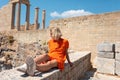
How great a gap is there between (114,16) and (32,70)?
28.0ft

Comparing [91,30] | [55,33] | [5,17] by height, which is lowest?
[55,33]

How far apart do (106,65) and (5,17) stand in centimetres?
2668

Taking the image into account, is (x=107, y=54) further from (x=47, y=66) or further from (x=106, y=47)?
(x=47, y=66)

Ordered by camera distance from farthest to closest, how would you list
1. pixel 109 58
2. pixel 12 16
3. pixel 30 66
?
pixel 12 16 → pixel 109 58 → pixel 30 66

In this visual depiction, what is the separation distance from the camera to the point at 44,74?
4.04m

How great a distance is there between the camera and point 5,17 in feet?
100

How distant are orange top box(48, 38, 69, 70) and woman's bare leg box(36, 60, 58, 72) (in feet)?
0.57

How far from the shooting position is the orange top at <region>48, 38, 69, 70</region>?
15.4ft

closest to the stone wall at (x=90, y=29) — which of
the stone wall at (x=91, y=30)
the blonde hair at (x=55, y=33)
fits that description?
the stone wall at (x=91, y=30)

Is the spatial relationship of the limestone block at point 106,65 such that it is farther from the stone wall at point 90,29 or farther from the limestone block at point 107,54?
the stone wall at point 90,29

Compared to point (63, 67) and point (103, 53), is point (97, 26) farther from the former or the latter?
point (63, 67)

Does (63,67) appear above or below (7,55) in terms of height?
above

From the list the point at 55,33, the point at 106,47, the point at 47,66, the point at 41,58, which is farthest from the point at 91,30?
the point at 47,66

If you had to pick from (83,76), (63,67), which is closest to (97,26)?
(83,76)
